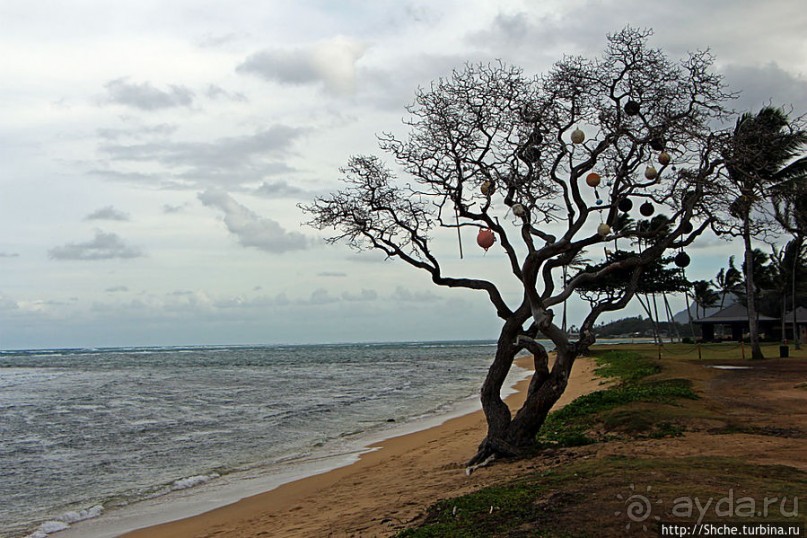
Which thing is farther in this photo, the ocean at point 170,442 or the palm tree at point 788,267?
the palm tree at point 788,267

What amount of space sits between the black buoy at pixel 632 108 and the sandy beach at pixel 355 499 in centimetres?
534

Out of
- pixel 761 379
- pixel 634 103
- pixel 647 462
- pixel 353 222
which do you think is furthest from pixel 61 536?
pixel 761 379

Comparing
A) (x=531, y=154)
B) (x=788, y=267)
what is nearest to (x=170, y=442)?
(x=531, y=154)

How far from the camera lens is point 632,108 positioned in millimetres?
10508

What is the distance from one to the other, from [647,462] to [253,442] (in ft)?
39.0

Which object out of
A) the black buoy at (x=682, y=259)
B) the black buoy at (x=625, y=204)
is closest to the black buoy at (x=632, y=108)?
the black buoy at (x=625, y=204)

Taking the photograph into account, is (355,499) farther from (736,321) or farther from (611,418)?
(736,321)

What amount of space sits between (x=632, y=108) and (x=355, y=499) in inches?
272

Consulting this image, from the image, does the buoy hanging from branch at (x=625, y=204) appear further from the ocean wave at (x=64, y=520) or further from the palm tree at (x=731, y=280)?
the palm tree at (x=731, y=280)

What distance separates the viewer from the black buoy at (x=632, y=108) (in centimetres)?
1052

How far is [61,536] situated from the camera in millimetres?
9680

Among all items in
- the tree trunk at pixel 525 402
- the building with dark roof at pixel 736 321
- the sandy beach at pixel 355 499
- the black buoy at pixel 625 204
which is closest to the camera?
the sandy beach at pixel 355 499

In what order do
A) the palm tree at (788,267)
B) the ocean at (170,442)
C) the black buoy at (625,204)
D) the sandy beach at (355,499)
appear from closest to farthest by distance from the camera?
the sandy beach at (355,499) → the black buoy at (625,204) → the ocean at (170,442) → the palm tree at (788,267)

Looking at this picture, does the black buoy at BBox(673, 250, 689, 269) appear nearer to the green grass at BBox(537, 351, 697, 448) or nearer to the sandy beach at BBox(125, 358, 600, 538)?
the green grass at BBox(537, 351, 697, 448)
